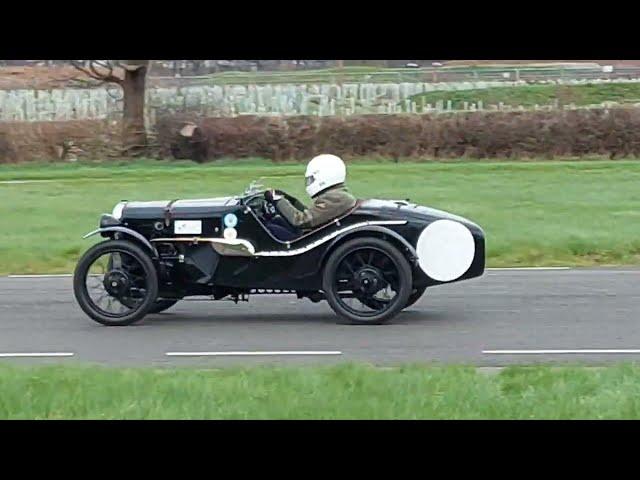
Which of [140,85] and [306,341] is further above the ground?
[140,85]

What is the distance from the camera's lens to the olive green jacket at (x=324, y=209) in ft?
35.9

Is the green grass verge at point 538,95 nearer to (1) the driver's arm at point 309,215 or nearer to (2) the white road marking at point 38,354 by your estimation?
(1) the driver's arm at point 309,215

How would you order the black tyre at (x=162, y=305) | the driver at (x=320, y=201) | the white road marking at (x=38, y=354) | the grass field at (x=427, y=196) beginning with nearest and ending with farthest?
the white road marking at (x=38, y=354)
the driver at (x=320, y=201)
the black tyre at (x=162, y=305)
the grass field at (x=427, y=196)

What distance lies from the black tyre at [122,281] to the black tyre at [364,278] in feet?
5.07

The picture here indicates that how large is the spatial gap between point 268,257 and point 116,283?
1354 millimetres

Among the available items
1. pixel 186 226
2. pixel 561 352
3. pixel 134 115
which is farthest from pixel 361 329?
pixel 134 115

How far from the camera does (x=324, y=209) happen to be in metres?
10.9

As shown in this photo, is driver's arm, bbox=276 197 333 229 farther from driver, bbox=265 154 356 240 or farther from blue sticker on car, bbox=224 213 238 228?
blue sticker on car, bbox=224 213 238 228

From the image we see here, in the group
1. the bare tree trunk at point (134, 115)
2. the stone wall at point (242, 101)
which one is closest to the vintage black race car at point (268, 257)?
the bare tree trunk at point (134, 115)

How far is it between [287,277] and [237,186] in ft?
43.7
